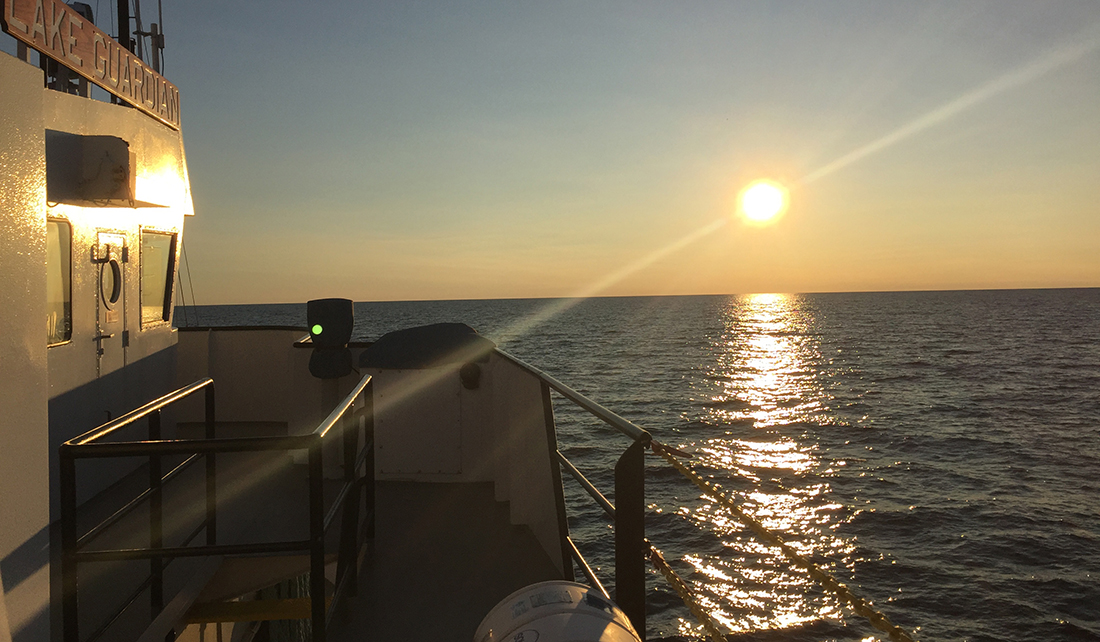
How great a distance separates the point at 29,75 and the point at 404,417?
483 cm

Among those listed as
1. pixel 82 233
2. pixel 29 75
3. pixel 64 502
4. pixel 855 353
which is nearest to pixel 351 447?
pixel 64 502

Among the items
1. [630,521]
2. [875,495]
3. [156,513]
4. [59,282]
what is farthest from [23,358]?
[875,495]

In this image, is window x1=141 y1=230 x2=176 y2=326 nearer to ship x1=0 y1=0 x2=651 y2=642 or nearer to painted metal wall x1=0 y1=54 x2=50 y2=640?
ship x1=0 y1=0 x2=651 y2=642

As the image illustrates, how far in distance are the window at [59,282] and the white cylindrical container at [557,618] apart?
5.03 metres

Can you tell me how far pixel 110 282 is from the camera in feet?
20.9

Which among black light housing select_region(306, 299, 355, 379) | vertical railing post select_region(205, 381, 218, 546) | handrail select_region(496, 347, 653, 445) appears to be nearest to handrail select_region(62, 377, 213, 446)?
vertical railing post select_region(205, 381, 218, 546)

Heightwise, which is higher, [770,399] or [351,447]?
[351,447]

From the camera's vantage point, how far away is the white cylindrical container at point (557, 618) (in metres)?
2.05

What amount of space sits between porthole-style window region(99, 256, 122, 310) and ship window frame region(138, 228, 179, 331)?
599 mm

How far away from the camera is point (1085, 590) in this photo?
1523 centimetres

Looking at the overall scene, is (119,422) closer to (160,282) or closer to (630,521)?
(630,521)

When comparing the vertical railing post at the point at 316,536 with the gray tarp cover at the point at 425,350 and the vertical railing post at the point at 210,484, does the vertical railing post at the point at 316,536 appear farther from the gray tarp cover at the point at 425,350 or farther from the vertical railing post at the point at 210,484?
the gray tarp cover at the point at 425,350

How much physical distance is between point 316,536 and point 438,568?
2318mm

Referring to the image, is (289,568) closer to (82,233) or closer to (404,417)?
(404,417)
